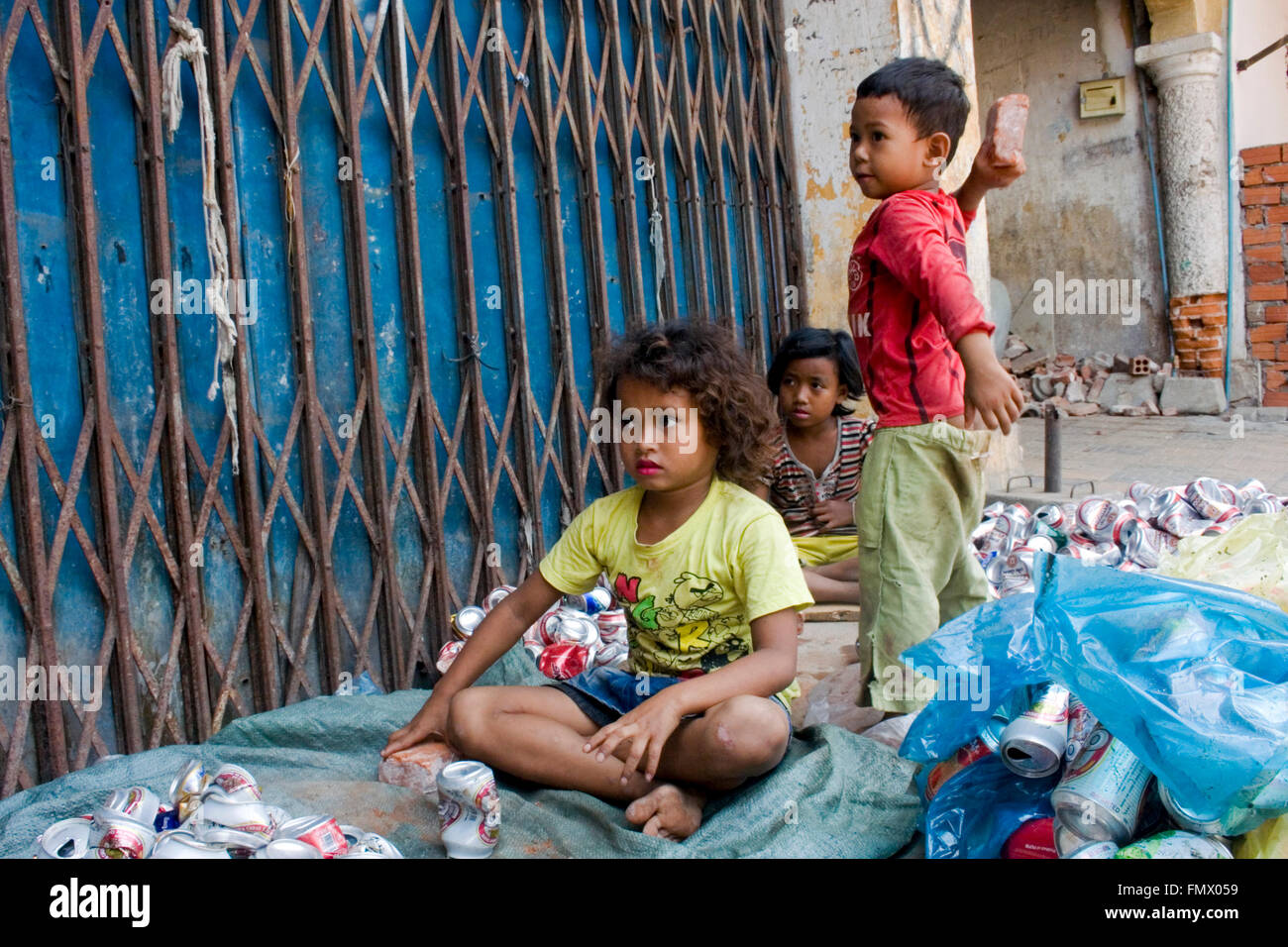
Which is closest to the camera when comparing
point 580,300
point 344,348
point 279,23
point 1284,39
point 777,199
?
point 279,23

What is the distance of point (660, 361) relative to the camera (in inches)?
92.7

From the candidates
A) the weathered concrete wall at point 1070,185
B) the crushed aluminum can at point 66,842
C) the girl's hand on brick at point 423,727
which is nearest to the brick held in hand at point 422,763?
the girl's hand on brick at point 423,727

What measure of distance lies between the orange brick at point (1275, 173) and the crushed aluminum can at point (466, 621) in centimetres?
798

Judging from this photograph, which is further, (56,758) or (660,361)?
(56,758)

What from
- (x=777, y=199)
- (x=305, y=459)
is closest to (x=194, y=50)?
(x=305, y=459)

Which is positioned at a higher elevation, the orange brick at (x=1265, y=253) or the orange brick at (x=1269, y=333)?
the orange brick at (x=1265, y=253)

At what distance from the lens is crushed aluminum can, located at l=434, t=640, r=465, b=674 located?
3357mm

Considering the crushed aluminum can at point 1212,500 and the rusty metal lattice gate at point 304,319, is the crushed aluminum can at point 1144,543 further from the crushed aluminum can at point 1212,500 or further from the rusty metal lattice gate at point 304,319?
the rusty metal lattice gate at point 304,319

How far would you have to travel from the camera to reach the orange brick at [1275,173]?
28.7 ft

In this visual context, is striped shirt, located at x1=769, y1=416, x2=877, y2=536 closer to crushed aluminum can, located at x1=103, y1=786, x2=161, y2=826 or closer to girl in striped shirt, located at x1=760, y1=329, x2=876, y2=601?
girl in striped shirt, located at x1=760, y1=329, x2=876, y2=601

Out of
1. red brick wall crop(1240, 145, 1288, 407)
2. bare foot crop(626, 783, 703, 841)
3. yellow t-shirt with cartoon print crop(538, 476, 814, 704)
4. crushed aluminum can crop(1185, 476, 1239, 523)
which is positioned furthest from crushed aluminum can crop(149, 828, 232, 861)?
red brick wall crop(1240, 145, 1288, 407)

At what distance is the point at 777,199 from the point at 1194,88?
5.43 meters

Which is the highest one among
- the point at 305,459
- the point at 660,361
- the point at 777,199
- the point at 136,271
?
the point at 777,199
